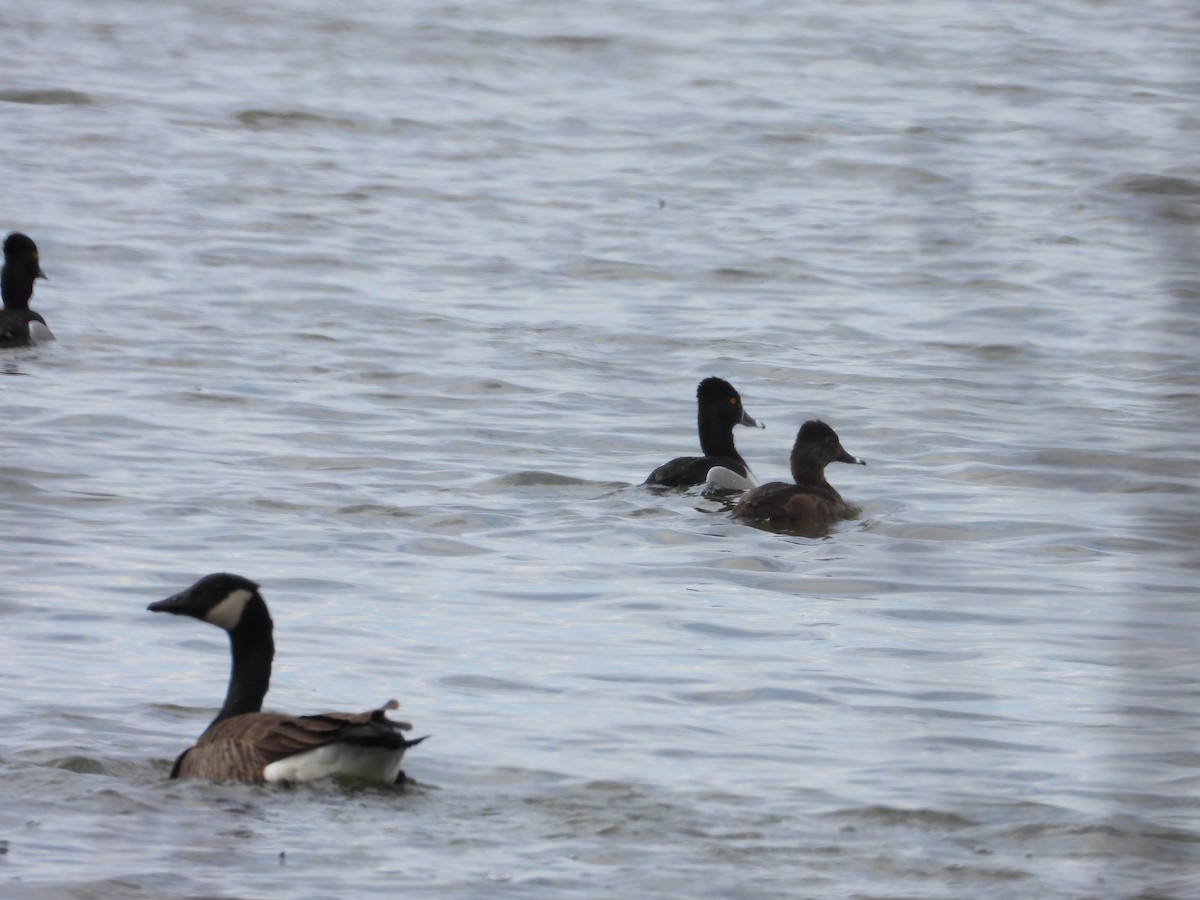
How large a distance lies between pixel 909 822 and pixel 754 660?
2624mm

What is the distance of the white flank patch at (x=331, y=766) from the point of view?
7410 mm

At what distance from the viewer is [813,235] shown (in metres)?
26.3

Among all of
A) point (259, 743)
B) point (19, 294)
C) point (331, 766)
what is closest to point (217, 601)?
point (259, 743)

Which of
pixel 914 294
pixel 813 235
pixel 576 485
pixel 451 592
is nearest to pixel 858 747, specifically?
pixel 451 592

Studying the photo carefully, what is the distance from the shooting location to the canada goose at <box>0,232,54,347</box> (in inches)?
722

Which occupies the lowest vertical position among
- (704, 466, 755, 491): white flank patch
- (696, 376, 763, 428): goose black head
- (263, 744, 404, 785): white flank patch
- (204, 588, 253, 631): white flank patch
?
(704, 466, 755, 491): white flank patch

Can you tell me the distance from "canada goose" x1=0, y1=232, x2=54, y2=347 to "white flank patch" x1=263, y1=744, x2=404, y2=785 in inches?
464

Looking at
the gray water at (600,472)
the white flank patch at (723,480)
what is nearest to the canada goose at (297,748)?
the gray water at (600,472)

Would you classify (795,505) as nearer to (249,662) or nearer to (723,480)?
(723,480)

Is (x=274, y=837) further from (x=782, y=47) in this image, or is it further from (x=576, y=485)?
(x=782, y=47)

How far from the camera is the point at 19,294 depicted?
19203mm

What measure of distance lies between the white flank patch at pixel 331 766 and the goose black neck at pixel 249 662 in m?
0.67

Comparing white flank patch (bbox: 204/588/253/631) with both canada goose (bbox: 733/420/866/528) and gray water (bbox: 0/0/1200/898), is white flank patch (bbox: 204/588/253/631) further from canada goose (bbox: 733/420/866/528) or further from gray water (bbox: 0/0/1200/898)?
canada goose (bbox: 733/420/866/528)

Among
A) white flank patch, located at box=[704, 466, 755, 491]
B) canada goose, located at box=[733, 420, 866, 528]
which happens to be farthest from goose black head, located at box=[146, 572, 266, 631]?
white flank patch, located at box=[704, 466, 755, 491]
